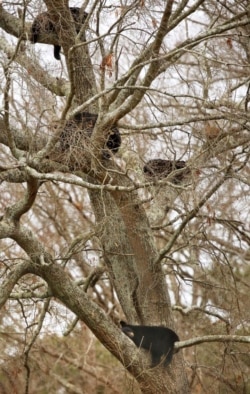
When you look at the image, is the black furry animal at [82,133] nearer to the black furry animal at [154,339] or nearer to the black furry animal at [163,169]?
the black furry animal at [163,169]

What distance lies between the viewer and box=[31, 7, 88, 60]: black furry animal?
7238mm

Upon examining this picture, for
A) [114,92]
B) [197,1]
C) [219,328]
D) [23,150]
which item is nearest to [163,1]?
[197,1]

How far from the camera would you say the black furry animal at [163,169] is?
7266mm

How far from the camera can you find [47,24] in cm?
748

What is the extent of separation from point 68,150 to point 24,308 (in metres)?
2.85

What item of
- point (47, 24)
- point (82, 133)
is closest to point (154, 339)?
point (82, 133)

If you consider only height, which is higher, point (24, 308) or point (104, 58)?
point (104, 58)

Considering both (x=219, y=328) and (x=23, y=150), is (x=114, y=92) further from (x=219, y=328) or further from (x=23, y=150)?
(x=219, y=328)

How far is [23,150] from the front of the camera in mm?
7848

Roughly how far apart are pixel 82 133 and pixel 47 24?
4.38 ft

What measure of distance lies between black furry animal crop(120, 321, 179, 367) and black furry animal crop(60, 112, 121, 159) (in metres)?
1.92

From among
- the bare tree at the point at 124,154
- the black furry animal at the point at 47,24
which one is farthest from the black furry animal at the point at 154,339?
the black furry animal at the point at 47,24

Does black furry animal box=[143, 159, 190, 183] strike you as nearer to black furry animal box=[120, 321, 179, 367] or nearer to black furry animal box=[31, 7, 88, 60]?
black furry animal box=[31, 7, 88, 60]

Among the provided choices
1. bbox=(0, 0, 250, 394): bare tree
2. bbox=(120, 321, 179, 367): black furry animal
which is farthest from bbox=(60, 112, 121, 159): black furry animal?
bbox=(120, 321, 179, 367): black furry animal
